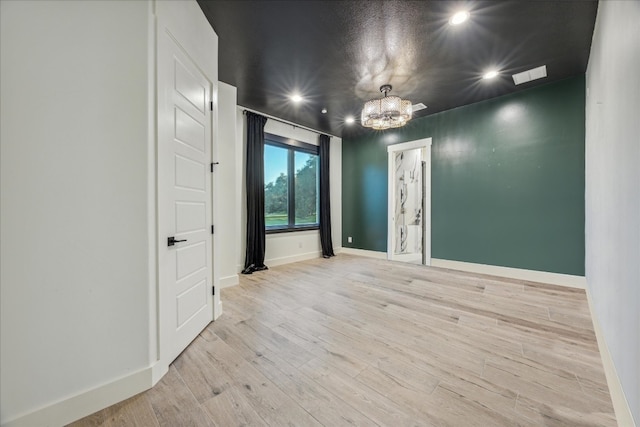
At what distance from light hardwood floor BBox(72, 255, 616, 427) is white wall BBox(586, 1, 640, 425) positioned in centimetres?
32

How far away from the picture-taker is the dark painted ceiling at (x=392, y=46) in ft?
6.92

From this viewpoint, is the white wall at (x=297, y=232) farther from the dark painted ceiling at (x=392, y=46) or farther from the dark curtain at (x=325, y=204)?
the dark painted ceiling at (x=392, y=46)

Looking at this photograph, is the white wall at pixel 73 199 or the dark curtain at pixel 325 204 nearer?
the white wall at pixel 73 199

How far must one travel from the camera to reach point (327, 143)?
18.6 ft

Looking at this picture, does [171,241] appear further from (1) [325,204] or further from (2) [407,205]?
(2) [407,205]

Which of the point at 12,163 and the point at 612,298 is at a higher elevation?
the point at 12,163

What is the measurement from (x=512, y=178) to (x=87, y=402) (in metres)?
5.07

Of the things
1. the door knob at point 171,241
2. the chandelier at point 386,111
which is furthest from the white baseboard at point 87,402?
the chandelier at point 386,111

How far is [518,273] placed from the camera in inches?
145

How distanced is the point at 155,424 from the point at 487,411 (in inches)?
69.4

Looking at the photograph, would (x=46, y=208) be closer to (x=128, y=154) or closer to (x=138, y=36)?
(x=128, y=154)

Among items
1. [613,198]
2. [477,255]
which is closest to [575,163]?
[477,255]

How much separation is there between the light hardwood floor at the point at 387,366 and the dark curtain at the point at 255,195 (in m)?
1.22

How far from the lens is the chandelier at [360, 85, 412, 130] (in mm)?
3223
